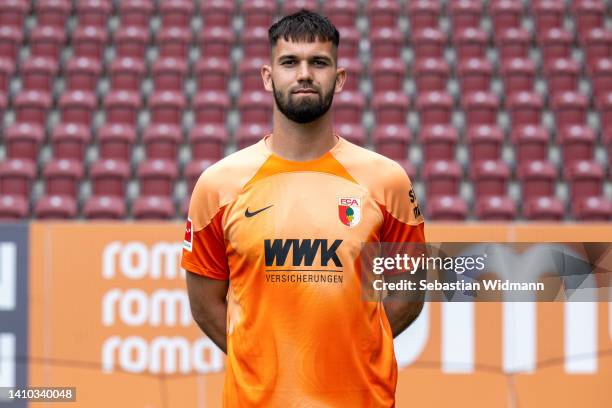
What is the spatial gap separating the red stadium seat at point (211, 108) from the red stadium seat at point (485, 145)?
2.40 metres

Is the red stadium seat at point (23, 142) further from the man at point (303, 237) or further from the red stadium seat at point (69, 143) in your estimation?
the man at point (303, 237)

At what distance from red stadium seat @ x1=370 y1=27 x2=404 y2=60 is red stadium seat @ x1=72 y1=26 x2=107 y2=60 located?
3360mm

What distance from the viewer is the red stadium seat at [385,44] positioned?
33.8ft

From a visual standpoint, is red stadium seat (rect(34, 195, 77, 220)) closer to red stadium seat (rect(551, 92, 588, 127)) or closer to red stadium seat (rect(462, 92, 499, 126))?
red stadium seat (rect(462, 92, 499, 126))

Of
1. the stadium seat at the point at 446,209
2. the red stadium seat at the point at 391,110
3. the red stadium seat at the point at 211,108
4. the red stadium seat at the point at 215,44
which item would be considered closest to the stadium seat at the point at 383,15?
the red stadium seat at the point at 391,110

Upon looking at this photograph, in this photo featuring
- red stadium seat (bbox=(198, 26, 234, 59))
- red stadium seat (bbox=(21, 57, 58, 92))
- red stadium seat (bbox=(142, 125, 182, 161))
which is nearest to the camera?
red stadium seat (bbox=(142, 125, 182, 161))

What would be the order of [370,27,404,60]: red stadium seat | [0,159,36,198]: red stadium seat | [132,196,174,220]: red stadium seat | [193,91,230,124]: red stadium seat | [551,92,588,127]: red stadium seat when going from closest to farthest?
1. [132,196,174,220]: red stadium seat
2. [0,159,36,198]: red stadium seat
3. [551,92,588,127]: red stadium seat
4. [193,91,230,124]: red stadium seat
5. [370,27,404,60]: red stadium seat

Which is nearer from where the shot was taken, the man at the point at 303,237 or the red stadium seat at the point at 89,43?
the man at the point at 303,237

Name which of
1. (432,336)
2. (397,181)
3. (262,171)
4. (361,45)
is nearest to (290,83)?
(262,171)

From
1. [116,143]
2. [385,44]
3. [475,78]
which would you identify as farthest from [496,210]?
[116,143]

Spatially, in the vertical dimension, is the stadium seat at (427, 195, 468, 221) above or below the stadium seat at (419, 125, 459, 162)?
below

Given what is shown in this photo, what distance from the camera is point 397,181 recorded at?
6.48 ft

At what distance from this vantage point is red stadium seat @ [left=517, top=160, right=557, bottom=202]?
844 cm

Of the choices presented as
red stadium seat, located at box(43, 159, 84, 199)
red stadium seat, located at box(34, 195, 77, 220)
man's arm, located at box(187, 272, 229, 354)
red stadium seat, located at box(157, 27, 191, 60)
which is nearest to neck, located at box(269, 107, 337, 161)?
man's arm, located at box(187, 272, 229, 354)
